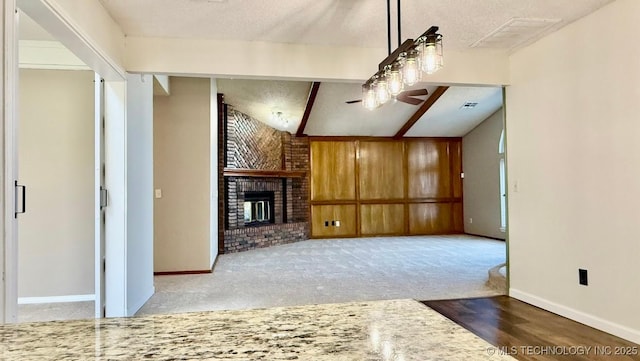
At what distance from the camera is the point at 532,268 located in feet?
11.2

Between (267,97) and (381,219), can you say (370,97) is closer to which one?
(267,97)

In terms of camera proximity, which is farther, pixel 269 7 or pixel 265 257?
pixel 265 257

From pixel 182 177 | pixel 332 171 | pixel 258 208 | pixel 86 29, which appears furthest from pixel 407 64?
pixel 332 171

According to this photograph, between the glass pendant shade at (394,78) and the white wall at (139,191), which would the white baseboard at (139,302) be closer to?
the white wall at (139,191)

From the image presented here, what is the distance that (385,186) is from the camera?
875 centimetres

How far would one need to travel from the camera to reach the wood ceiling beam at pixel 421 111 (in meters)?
6.91

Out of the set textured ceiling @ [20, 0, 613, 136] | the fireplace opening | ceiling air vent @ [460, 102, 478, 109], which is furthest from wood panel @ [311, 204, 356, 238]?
textured ceiling @ [20, 0, 613, 136]

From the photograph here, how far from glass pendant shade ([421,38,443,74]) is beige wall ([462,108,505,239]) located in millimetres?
6244

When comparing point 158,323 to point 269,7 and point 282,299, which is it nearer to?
point 269,7

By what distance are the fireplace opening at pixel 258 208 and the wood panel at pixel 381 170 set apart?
2.17m

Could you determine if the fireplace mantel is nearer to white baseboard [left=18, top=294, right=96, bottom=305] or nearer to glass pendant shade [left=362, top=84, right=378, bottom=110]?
white baseboard [left=18, top=294, right=96, bottom=305]

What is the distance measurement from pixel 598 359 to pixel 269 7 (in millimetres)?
3057

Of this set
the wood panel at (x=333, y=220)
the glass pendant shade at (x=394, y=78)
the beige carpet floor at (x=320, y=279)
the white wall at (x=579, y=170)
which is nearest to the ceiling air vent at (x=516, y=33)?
the white wall at (x=579, y=170)

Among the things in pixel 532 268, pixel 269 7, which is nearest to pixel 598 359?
pixel 532 268
